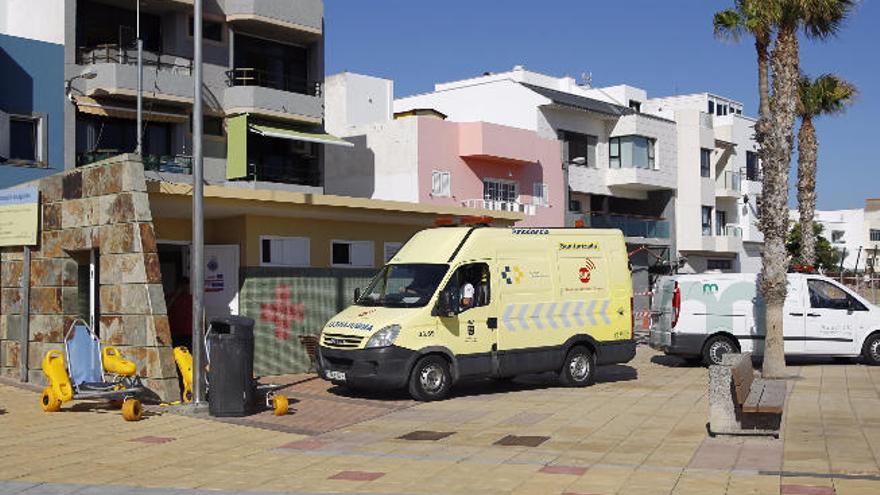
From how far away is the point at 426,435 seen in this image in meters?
12.6

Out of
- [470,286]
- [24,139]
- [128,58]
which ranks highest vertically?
[128,58]

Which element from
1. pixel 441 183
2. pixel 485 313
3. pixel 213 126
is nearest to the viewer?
pixel 485 313

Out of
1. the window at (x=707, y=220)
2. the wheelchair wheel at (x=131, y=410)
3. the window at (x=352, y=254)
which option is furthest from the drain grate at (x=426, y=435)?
the window at (x=707, y=220)

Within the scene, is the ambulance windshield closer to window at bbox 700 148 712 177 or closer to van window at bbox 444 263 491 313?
van window at bbox 444 263 491 313

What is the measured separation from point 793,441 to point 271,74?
28.3 metres

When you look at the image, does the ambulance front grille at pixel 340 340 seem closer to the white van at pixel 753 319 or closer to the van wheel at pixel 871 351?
the white van at pixel 753 319

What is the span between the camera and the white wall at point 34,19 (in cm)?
3033

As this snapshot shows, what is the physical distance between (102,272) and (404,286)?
15.8 ft

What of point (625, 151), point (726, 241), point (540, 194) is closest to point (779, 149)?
point (540, 194)

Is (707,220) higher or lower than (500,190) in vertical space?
lower

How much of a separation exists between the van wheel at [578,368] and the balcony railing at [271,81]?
1999cm

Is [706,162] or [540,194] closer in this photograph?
[540,194]

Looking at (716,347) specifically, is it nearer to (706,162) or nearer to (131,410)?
(131,410)

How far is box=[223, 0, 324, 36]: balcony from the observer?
1350 inches
